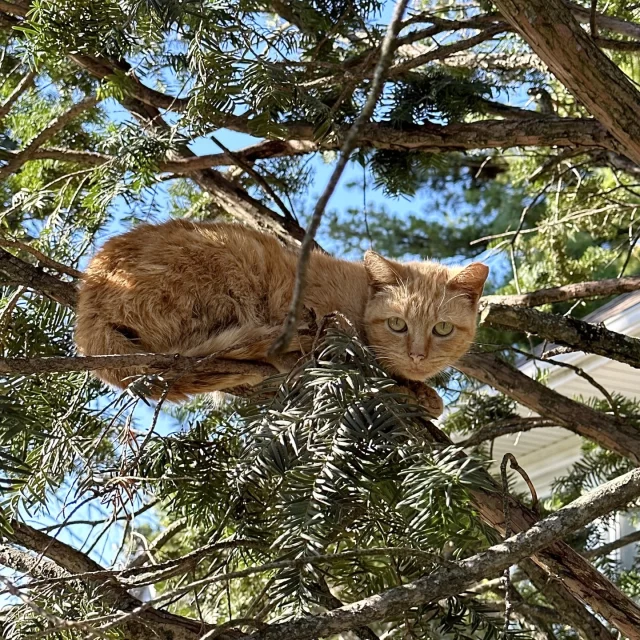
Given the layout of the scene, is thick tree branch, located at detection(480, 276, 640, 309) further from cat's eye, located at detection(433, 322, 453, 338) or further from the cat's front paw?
the cat's front paw

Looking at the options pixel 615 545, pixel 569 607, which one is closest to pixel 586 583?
pixel 569 607

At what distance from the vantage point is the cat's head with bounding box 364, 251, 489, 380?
2.46 m

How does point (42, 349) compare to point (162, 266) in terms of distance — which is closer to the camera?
point (162, 266)

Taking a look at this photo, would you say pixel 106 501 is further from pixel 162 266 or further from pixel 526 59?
pixel 526 59

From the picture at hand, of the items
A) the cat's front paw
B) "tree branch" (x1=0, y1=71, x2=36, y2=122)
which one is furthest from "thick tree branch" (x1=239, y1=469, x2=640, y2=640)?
"tree branch" (x1=0, y1=71, x2=36, y2=122)

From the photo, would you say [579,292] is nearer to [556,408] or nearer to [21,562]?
[556,408]

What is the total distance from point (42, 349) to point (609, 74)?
5.83 feet

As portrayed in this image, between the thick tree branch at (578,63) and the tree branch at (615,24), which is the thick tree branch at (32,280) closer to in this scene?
the thick tree branch at (578,63)

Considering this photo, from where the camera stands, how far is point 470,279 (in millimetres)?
2613

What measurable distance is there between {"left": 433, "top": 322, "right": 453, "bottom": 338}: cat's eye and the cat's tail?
64 centimetres

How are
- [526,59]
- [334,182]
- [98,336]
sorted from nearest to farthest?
[334,182], [98,336], [526,59]

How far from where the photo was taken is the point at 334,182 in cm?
75

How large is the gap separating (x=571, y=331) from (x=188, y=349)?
4.18ft

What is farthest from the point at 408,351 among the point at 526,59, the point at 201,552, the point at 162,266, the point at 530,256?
the point at 530,256
